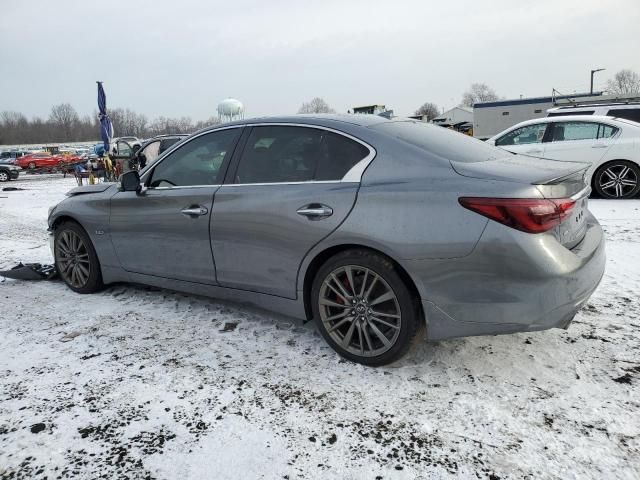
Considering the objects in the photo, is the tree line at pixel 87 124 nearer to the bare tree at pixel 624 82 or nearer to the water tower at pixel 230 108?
the bare tree at pixel 624 82

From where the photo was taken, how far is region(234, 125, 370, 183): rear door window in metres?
3.01

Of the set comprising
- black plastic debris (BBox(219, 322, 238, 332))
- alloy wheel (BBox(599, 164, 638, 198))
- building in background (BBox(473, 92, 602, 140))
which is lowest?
black plastic debris (BBox(219, 322, 238, 332))

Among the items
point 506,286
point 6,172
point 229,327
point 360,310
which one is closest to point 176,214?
point 229,327

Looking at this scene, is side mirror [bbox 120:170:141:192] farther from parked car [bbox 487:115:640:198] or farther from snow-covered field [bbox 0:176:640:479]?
parked car [bbox 487:115:640:198]

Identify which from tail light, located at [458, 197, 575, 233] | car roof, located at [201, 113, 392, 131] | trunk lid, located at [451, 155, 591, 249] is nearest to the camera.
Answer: tail light, located at [458, 197, 575, 233]

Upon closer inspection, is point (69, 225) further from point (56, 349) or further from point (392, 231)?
point (392, 231)

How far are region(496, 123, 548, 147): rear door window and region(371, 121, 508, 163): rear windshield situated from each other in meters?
6.72

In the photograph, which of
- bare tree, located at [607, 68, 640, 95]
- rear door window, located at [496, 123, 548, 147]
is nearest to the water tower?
rear door window, located at [496, 123, 548, 147]

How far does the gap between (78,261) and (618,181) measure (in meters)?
8.81

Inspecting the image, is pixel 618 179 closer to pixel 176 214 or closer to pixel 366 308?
pixel 366 308

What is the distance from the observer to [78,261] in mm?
4582

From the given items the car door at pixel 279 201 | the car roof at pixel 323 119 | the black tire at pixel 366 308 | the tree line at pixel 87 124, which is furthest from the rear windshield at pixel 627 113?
the tree line at pixel 87 124

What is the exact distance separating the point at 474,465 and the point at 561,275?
108 centimetres

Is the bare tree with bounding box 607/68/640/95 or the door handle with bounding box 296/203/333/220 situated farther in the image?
the bare tree with bounding box 607/68/640/95
